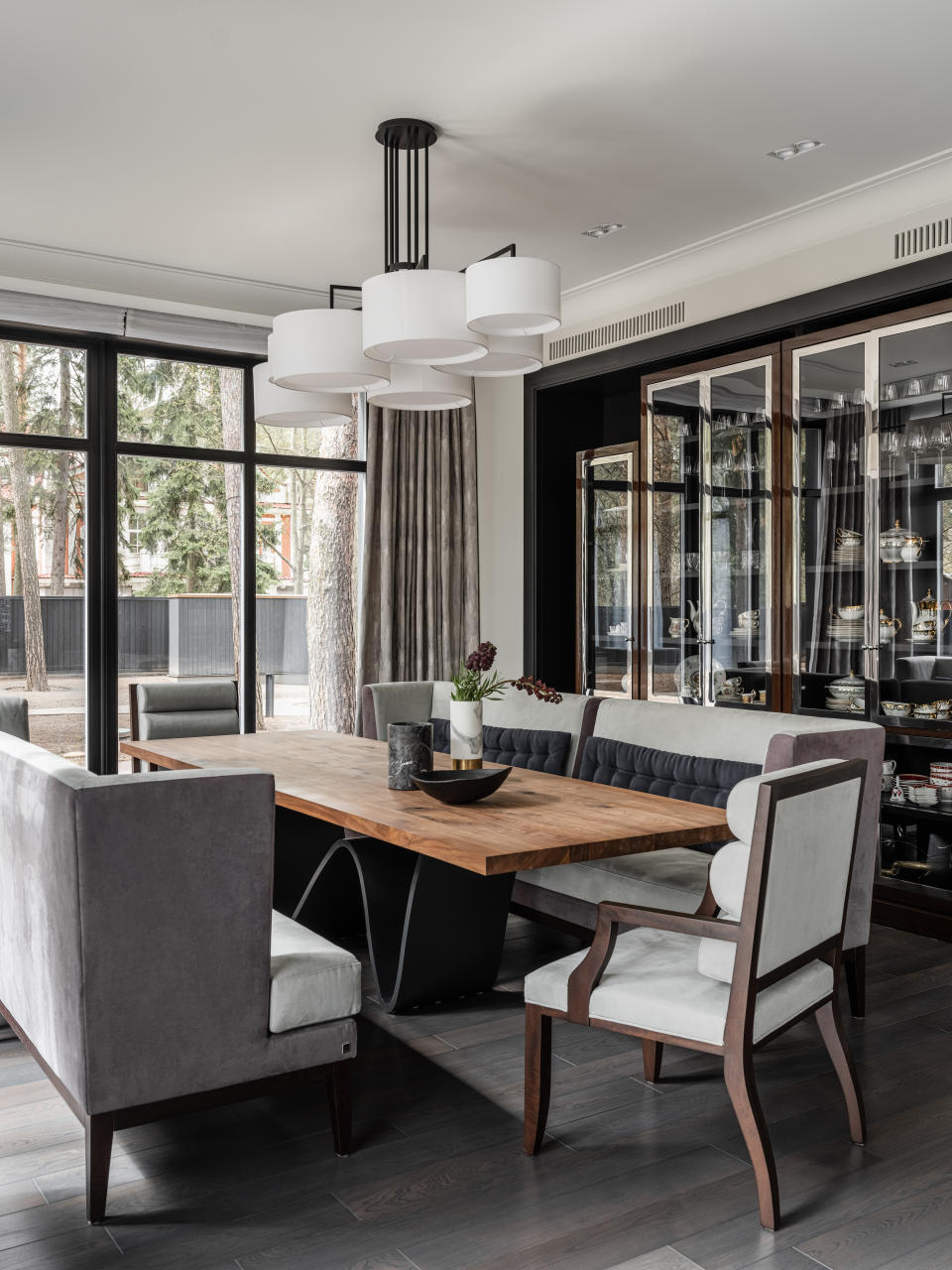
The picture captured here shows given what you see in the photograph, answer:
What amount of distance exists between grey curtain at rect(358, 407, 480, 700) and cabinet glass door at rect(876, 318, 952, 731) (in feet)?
8.35

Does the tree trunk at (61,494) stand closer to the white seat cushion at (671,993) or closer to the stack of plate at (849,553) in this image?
the stack of plate at (849,553)

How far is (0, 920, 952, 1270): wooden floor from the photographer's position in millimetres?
1992

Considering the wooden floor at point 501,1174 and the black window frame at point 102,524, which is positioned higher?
the black window frame at point 102,524

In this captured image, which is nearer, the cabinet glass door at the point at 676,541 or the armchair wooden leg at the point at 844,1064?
the armchair wooden leg at the point at 844,1064

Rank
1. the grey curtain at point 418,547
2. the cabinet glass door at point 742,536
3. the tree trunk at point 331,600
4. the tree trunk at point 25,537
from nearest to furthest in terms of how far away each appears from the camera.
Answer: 1. the cabinet glass door at point 742,536
2. the tree trunk at point 25,537
3. the grey curtain at point 418,547
4. the tree trunk at point 331,600

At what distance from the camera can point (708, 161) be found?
13.3ft

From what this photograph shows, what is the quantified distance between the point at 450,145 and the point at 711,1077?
3.12 metres

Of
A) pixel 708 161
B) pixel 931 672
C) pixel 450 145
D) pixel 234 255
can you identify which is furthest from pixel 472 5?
pixel 931 672

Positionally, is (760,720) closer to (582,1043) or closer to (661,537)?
(582,1043)

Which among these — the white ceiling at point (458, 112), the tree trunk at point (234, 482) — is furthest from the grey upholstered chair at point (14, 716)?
the white ceiling at point (458, 112)

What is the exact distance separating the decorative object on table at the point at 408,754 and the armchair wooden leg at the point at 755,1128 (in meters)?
1.34

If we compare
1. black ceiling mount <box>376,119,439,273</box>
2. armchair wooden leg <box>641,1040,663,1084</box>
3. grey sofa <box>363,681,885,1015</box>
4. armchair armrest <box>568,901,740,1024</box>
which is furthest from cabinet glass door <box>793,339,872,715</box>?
armchair armrest <box>568,901,740,1024</box>

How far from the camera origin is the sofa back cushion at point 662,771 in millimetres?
3436

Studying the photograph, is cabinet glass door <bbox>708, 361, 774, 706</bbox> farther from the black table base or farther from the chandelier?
the black table base
